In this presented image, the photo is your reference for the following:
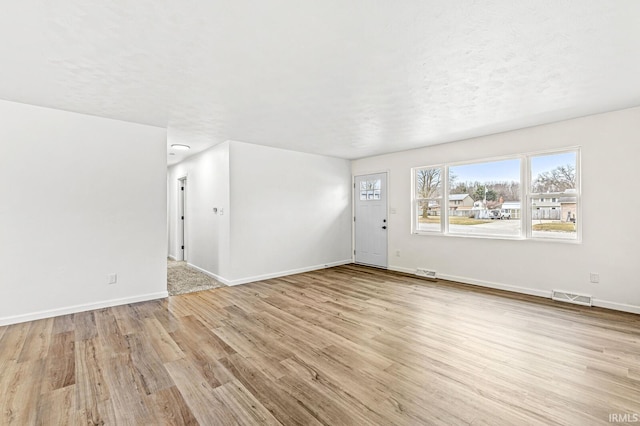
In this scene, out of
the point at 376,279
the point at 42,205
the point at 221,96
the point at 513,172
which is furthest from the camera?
the point at 376,279

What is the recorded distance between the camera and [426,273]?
5445 millimetres

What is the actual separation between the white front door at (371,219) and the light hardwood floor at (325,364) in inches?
96.8

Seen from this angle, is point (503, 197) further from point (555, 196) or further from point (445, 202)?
point (445, 202)

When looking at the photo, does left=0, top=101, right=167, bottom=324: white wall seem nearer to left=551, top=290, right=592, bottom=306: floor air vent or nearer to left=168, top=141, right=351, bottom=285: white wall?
left=168, top=141, right=351, bottom=285: white wall

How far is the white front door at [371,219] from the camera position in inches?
247

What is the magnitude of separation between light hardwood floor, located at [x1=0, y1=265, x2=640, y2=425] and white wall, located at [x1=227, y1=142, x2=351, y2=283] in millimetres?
1509

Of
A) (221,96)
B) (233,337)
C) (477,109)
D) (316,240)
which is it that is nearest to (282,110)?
(221,96)

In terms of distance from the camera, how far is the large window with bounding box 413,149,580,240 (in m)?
4.05

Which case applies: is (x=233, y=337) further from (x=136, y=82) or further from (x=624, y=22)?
(x=624, y=22)

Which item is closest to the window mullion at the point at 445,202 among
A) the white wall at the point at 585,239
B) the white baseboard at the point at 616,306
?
the white wall at the point at 585,239

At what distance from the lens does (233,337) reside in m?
2.89

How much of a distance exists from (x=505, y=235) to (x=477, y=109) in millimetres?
2227

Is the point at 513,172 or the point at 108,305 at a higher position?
the point at 513,172

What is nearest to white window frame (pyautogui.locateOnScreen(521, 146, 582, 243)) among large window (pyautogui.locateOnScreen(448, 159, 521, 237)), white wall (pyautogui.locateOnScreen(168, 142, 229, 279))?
large window (pyautogui.locateOnScreen(448, 159, 521, 237))
